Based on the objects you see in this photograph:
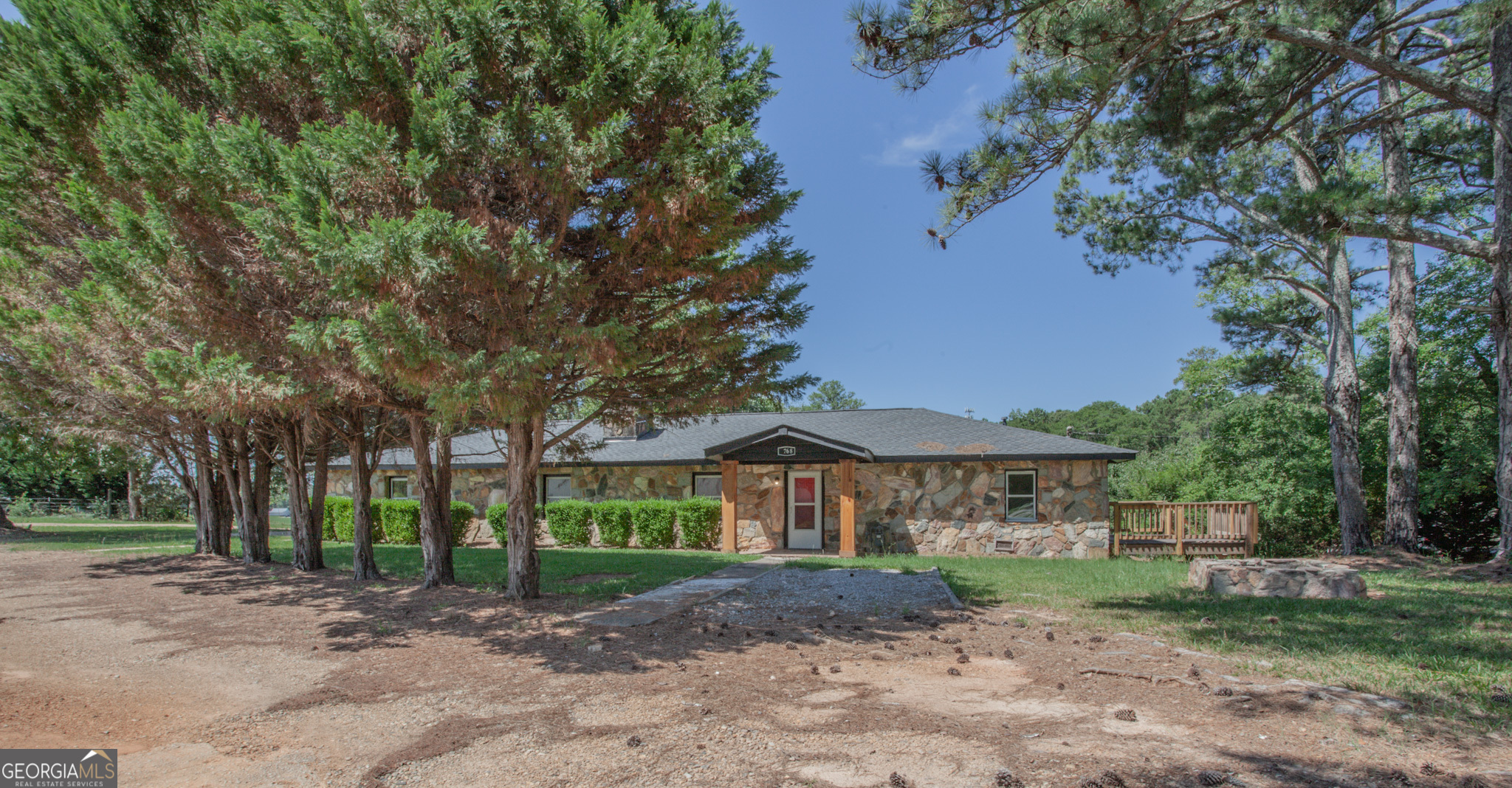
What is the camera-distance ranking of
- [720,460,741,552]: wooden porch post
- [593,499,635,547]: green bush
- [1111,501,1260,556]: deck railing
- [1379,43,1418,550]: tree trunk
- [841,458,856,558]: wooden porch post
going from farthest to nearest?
[593,499,635,547]: green bush
[720,460,741,552]: wooden porch post
[841,458,856,558]: wooden porch post
[1111,501,1260,556]: deck railing
[1379,43,1418,550]: tree trunk

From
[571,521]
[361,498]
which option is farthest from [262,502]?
[571,521]

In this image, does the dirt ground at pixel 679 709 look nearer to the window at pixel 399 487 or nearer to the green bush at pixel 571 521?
the green bush at pixel 571 521

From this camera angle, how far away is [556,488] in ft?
61.8

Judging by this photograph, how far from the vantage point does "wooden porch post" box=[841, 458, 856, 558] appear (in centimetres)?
1480

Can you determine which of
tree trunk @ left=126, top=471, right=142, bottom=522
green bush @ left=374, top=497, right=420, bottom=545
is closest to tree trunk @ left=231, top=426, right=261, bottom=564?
green bush @ left=374, top=497, right=420, bottom=545

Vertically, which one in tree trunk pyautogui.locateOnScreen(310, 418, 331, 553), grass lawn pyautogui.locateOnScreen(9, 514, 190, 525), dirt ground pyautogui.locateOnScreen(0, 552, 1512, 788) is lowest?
grass lawn pyautogui.locateOnScreen(9, 514, 190, 525)

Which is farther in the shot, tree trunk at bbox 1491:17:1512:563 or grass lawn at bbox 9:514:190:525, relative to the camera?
grass lawn at bbox 9:514:190:525

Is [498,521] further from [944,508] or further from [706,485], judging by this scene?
[944,508]

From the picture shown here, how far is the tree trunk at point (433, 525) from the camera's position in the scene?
29.2ft

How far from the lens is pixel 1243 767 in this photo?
318 centimetres

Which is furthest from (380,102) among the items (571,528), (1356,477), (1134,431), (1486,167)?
(1134,431)

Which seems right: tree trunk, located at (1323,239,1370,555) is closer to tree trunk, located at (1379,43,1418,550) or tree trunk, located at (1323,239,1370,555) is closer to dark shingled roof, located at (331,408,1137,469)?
tree trunk, located at (1379,43,1418,550)

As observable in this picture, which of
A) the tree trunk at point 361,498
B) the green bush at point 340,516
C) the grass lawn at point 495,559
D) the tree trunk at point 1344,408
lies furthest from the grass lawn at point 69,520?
the tree trunk at point 1344,408

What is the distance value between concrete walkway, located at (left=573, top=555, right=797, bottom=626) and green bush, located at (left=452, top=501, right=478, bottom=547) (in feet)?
27.0
